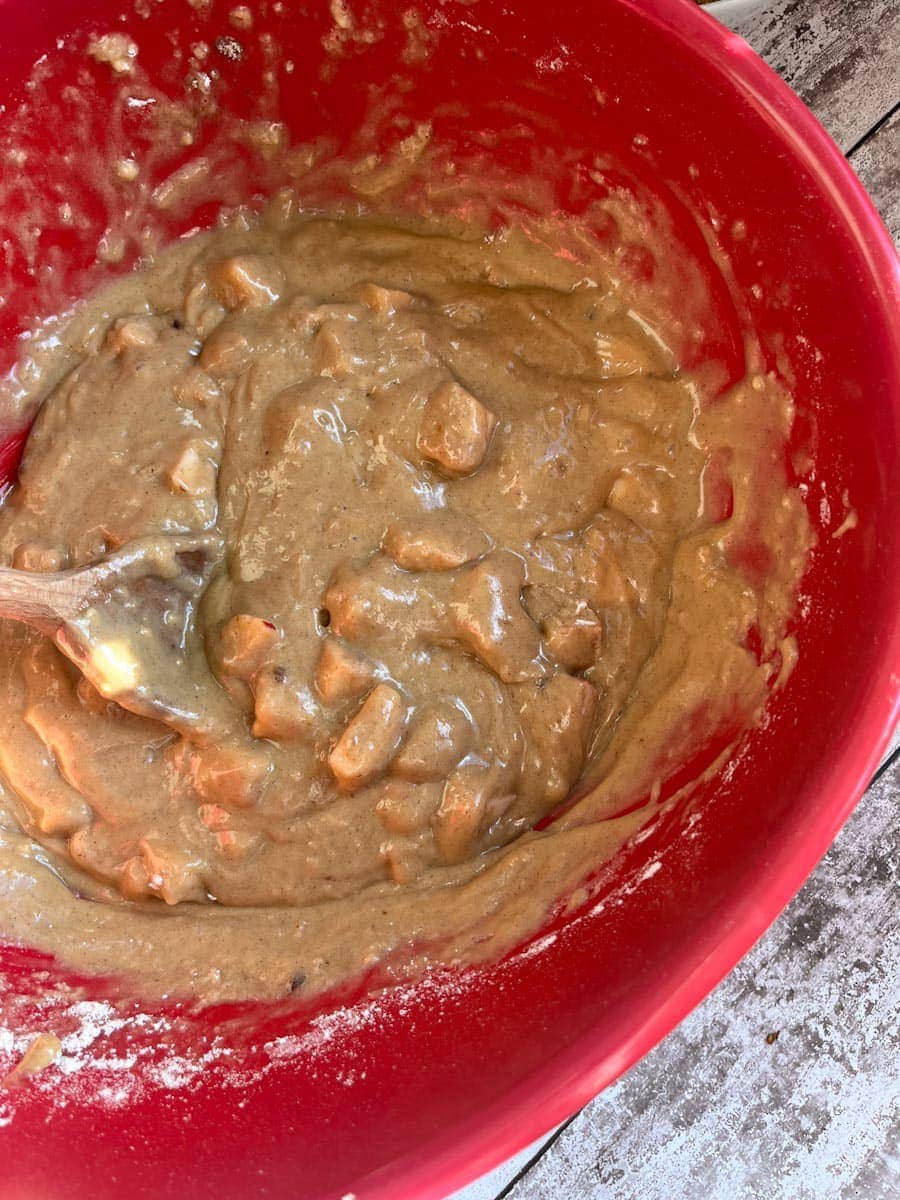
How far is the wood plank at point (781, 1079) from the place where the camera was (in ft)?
4.93

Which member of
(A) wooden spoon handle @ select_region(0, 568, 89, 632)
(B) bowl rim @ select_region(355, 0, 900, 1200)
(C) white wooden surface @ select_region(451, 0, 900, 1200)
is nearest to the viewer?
(B) bowl rim @ select_region(355, 0, 900, 1200)

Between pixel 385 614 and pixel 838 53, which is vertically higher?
pixel 838 53

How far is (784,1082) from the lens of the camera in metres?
1.51

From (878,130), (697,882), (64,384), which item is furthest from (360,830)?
(878,130)

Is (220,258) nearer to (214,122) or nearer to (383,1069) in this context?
(214,122)

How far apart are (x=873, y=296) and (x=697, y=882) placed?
72cm

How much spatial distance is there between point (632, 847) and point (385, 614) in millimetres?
455

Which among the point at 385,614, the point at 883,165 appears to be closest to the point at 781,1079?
the point at 385,614

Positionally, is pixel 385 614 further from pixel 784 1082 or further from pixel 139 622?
pixel 784 1082

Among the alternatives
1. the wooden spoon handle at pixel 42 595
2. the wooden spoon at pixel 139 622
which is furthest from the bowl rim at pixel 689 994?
the wooden spoon handle at pixel 42 595

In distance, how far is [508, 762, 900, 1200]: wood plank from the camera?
59.1 inches

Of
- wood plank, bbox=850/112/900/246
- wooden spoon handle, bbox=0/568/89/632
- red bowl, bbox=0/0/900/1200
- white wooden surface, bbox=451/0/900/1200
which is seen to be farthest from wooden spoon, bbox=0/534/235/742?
wood plank, bbox=850/112/900/246

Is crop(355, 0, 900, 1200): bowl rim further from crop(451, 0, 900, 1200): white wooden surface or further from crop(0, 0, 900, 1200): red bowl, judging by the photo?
crop(451, 0, 900, 1200): white wooden surface

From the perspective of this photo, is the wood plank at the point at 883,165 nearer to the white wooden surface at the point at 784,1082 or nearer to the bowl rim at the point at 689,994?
the white wooden surface at the point at 784,1082
